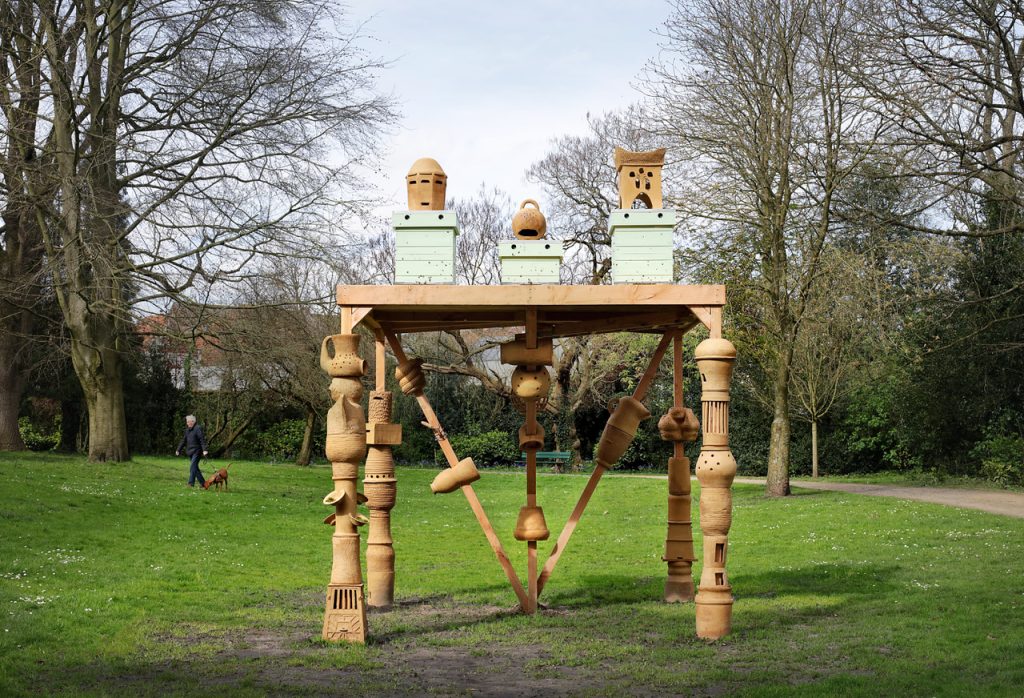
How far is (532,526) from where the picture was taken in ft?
29.0

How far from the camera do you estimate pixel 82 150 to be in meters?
19.8

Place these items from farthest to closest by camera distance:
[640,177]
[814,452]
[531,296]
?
1. [814,452]
2. [640,177]
3. [531,296]

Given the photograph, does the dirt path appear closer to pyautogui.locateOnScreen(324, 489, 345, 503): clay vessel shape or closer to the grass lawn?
the grass lawn

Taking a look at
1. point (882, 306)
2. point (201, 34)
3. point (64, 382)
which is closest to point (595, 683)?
point (882, 306)

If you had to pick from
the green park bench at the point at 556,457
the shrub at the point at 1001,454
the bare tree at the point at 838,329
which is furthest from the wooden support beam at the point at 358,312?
the green park bench at the point at 556,457

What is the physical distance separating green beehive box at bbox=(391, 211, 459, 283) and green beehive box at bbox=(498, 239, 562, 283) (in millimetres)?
441

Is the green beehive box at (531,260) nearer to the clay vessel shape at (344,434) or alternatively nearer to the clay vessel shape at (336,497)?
the clay vessel shape at (344,434)

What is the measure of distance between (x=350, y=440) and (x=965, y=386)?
19657 mm

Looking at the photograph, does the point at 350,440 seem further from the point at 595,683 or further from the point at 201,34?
the point at 201,34

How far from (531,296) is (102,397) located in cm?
1604

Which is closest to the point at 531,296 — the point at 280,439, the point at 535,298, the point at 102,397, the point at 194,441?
the point at 535,298

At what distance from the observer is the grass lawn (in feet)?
21.8

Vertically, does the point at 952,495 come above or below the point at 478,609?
above

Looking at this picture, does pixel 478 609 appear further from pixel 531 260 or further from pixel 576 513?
pixel 531 260
